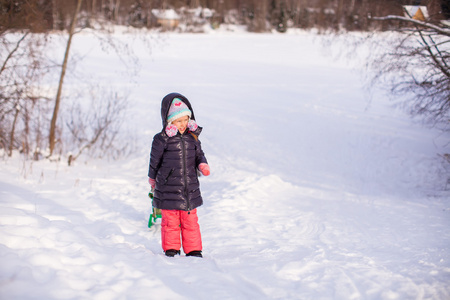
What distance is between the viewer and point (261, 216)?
19.6 ft

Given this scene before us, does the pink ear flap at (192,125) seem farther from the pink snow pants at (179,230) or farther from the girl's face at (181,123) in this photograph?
the pink snow pants at (179,230)

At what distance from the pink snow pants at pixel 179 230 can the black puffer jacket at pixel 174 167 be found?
Result: 132mm

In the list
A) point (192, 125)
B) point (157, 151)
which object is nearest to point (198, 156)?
point (192, 125)

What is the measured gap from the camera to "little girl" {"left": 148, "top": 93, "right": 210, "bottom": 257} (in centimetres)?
391

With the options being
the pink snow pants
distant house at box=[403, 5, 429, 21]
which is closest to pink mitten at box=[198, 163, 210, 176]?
the pink snow pants

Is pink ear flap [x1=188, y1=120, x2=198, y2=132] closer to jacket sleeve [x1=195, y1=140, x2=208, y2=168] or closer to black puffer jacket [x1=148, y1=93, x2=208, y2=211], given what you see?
black puffer jacket [x1=148, y1=93, x2=208, y2=211]

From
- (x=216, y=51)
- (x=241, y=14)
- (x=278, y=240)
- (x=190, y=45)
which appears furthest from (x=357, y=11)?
(x=241, y=14)

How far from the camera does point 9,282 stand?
8.39 feet

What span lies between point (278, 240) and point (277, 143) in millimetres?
8508

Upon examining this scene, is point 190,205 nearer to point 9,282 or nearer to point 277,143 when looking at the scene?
point 9,282

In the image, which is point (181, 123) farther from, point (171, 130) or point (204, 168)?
point (204, 168)

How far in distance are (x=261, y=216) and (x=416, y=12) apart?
17.2ft

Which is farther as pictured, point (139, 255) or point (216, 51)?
point (216, 51)

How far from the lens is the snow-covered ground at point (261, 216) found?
3.08 m
